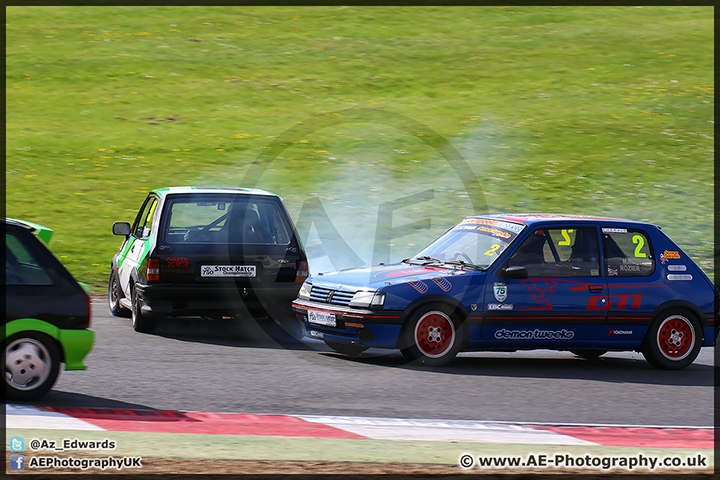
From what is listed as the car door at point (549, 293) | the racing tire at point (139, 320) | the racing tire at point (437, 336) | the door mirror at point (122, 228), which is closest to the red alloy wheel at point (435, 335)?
the racing tire at point (437, 336)

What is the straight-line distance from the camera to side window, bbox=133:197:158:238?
10.9 m

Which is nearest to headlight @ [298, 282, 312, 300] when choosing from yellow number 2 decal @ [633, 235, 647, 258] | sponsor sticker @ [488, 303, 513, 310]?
sponsor sticker @ [488, 303, 513, 310]

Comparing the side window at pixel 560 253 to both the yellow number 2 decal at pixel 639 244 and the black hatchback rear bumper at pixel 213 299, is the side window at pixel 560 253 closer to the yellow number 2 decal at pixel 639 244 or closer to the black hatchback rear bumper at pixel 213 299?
the yellow number 2 decal at pixel 639 244

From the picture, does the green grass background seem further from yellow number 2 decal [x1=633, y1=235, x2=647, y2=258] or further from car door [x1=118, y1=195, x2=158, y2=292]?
yellow number 2 decal [x1=633, y1=235, x2=647, y2=258]

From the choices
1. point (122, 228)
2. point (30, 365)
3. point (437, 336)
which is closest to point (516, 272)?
point (437, 336)

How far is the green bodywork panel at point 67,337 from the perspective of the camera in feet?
21.2

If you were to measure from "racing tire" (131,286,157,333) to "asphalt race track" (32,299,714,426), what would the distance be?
153 millimetres

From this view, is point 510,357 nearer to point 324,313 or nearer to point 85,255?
point 324,313

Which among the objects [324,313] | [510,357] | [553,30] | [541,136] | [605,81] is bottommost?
[510,357]

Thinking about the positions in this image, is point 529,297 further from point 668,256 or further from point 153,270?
point 153,270

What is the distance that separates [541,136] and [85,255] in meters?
13.9

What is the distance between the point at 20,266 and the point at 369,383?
10.6 feet

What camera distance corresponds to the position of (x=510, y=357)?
10.0m

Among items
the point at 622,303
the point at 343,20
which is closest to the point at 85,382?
the point at 622,303
